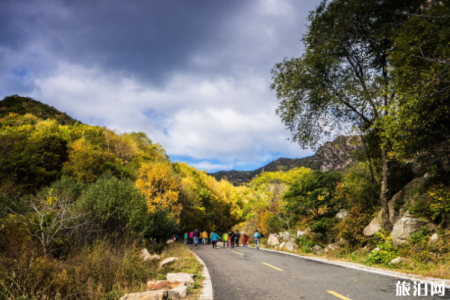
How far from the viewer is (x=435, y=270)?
6930mm

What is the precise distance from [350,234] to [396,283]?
7631 millimetres

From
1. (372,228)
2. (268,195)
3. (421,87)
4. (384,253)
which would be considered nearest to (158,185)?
(268,195)

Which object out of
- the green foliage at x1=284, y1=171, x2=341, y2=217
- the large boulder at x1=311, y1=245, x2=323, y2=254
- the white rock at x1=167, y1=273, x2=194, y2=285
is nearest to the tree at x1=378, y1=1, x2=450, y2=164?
the green foliage at x1=284, y1=171, x2=341, y2=217

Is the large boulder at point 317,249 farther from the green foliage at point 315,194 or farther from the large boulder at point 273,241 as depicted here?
the large boulder at point 273,241

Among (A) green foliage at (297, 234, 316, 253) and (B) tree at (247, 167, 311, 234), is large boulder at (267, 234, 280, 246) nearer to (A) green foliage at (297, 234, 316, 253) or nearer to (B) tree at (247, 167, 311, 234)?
(B) tree at (247, 167, 311, 234)

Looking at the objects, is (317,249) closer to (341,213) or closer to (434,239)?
(341,213)

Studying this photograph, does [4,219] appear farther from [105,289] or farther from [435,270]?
[435,270]

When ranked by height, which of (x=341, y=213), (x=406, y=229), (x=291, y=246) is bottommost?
(x=291, y=246)

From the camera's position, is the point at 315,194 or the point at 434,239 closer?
the point at 434,239

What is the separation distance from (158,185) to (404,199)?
29472 mm

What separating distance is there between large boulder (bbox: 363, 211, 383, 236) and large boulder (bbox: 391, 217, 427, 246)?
2.01 m

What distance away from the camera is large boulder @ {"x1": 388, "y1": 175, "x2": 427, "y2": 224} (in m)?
10.7

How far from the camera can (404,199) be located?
11531 millimetres

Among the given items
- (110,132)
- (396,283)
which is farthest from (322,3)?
(110,132)
